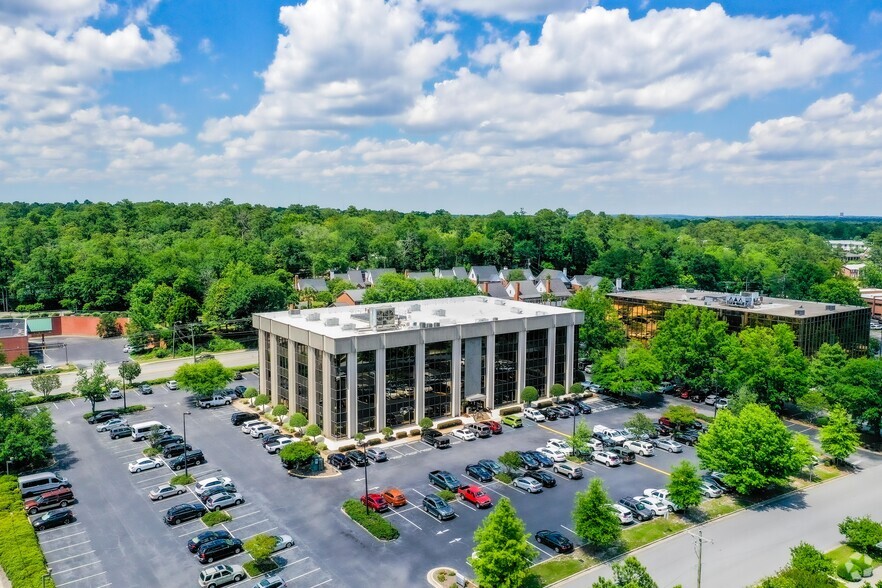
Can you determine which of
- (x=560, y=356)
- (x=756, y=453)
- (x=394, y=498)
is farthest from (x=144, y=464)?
(x=756, y=453)

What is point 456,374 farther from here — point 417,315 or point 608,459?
point 608,459

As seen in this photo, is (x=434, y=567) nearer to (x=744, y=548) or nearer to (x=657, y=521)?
(x=657, y=521)

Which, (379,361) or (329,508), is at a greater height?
(379,361)

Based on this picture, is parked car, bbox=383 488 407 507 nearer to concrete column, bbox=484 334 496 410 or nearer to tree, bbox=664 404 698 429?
concrete column, bbox=484 334 496 410

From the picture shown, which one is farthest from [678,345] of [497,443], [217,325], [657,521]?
[217,325]

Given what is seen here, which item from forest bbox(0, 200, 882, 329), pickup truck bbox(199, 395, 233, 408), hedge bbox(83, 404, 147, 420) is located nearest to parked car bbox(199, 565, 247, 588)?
pickup truck bbox(199, 395, 233, 408)

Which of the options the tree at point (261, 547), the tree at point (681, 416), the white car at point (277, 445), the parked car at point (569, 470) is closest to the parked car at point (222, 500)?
the tree at point (261, 547)

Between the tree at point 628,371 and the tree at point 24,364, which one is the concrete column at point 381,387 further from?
the tree at point 24,364
